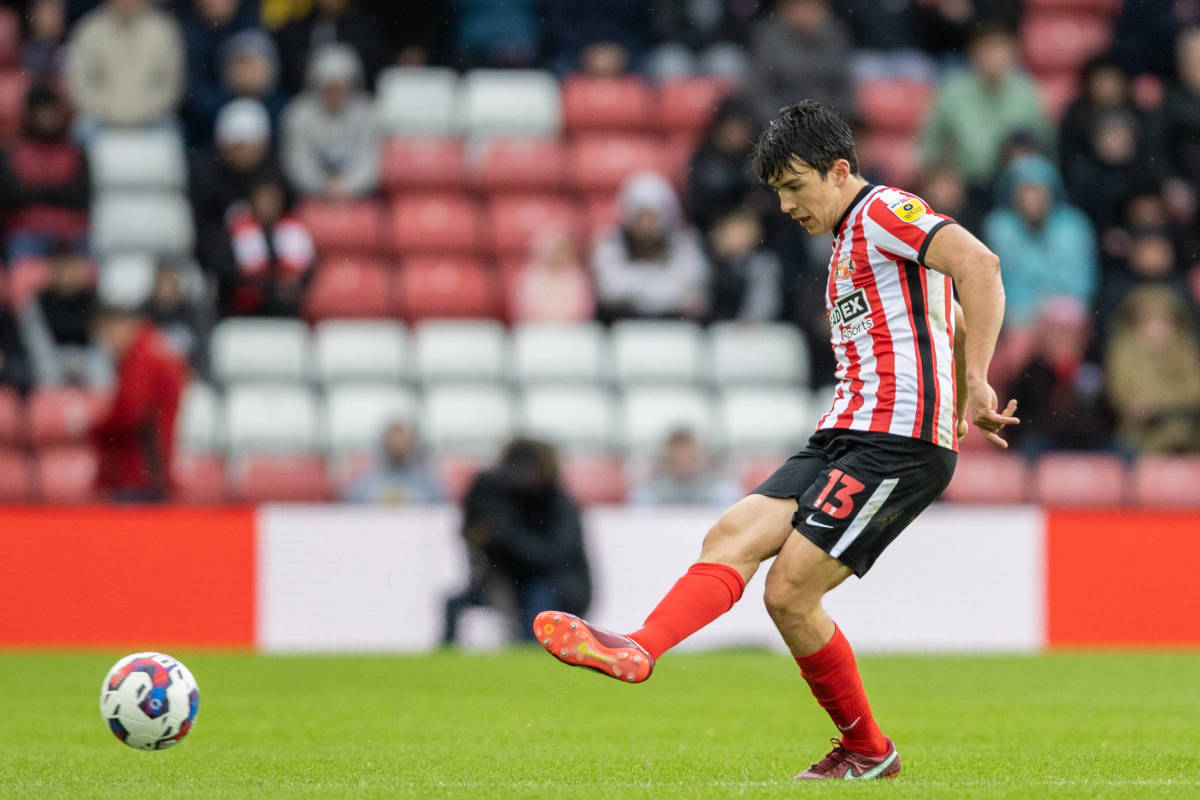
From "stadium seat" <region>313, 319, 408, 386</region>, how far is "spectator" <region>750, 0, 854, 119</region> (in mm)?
3501

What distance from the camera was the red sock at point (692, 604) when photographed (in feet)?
16.1

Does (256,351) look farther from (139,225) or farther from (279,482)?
(139,225)

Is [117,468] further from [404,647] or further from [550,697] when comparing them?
[550,697]

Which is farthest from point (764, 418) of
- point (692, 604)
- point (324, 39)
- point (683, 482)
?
point (692, 604)

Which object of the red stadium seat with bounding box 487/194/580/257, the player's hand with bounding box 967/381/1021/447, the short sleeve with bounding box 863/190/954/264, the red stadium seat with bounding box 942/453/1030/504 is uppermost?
the short sleeve with bounding box 863/190/954/264

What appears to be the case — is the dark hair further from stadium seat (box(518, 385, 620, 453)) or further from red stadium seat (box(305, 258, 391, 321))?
red stadium seat (box(305, 258, 391, 321))

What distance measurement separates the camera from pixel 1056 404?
12.5 meters

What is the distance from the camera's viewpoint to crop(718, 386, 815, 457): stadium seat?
12391 mm

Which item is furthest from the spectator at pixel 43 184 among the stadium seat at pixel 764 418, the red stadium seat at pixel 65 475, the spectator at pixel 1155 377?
the spectator at pixel 1155 377

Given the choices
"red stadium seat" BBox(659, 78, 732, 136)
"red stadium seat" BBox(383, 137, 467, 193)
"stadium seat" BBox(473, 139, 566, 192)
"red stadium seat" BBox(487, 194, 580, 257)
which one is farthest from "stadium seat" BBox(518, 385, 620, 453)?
"red stadium seat" BBox(659, 78, 732, 136)

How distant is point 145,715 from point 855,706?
2.12 meters

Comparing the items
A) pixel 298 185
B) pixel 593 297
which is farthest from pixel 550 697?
pixel 298 185

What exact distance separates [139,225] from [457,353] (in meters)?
2.78

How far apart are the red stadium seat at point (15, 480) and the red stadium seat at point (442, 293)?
9.95 ft
